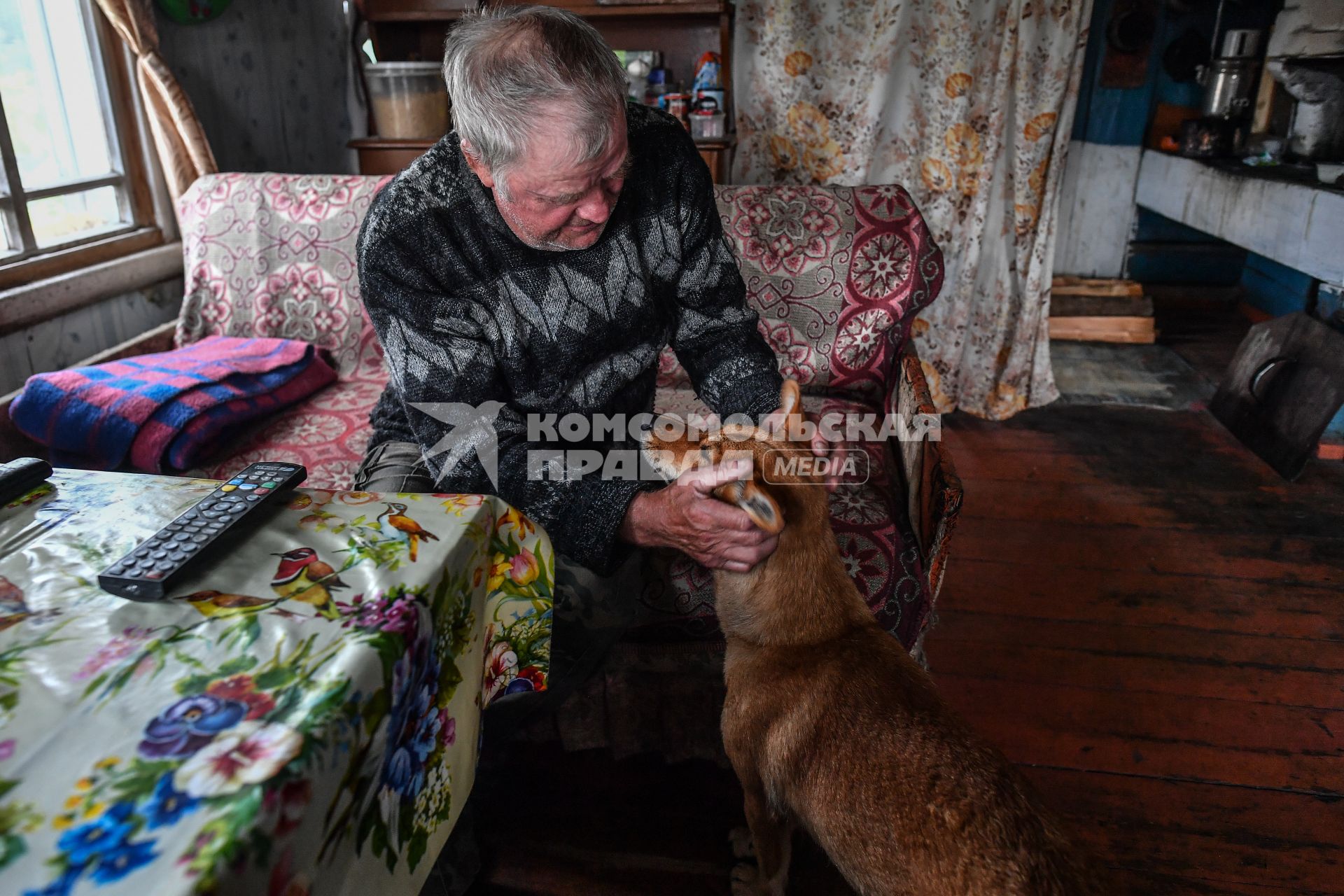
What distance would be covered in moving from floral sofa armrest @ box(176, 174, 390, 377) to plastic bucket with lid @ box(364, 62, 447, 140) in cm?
70

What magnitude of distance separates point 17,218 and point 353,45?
1469 mm

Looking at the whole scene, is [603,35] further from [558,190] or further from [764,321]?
[558,190]

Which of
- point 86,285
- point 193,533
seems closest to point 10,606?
point 193,533

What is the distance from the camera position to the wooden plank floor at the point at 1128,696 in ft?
5.12

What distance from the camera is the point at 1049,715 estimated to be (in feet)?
6.23

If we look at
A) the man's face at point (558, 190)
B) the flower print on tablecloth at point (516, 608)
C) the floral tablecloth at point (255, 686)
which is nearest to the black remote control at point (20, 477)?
the floral tablecloth at point (255, 686)

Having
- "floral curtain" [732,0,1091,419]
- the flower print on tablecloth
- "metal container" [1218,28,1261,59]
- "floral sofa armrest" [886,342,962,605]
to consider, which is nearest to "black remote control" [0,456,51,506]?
the flower print on tablecloth

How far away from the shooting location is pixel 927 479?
62.2 inches

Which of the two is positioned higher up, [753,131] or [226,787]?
[753,131]

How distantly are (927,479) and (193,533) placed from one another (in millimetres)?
1220

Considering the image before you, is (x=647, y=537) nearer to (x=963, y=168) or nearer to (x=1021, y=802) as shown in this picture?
(x=1021, y=802)

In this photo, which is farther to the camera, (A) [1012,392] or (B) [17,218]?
(A) [1012,392]

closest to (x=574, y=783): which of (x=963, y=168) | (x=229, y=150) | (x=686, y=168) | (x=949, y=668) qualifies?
(x=949, y=668)

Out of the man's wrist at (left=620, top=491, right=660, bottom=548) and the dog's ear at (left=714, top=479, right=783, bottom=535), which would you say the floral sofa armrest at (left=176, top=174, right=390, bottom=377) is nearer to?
the man's wrist at (left=620, top=491, right=660, bottom=548)
